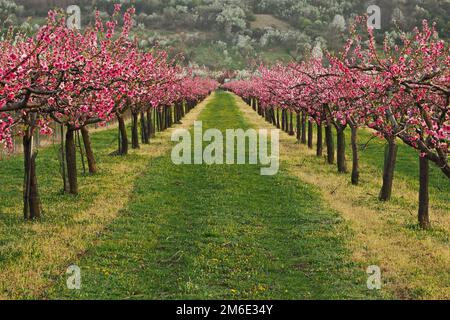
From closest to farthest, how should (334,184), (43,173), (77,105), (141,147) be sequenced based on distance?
(77,105) < (334,184) < (43,173) < (141,147)

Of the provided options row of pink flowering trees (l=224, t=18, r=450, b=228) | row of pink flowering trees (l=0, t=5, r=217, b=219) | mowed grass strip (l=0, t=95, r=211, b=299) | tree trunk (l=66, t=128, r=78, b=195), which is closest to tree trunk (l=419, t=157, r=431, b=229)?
row of pink flowering trees (l=224, t=18, r=450, b=228)

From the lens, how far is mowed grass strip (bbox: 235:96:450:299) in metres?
12.5

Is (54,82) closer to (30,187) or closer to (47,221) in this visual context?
(30,187)

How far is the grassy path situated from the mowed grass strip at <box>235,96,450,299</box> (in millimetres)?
609

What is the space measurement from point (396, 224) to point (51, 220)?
10.3 m

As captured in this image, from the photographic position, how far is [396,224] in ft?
57.3

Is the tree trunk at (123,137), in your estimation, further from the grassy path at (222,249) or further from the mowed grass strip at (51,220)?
the grassy path at (222,249)

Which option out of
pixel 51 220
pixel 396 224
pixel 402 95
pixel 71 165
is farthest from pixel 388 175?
pixel 51 220

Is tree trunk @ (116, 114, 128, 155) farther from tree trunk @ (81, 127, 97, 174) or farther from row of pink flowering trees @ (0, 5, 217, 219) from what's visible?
row of pink flowering trees @ (0, 5, 217, 219)

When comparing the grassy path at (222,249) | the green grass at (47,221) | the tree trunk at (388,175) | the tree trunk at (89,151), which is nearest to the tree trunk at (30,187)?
the green grass at (47,221)
